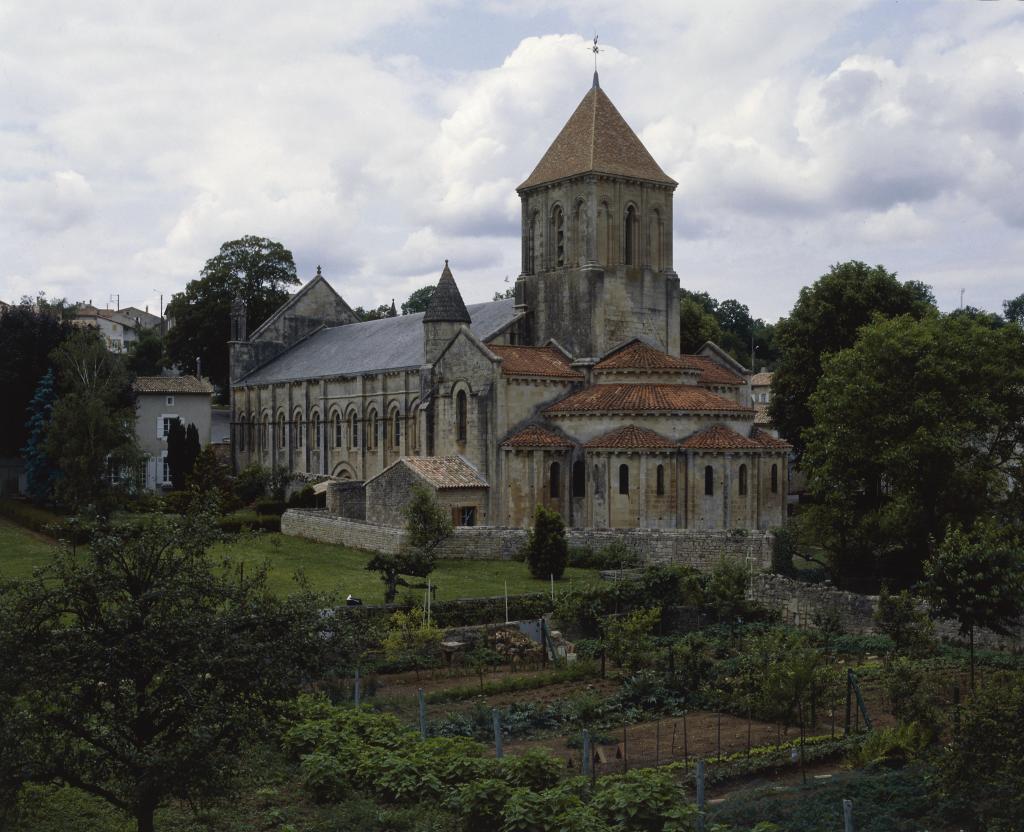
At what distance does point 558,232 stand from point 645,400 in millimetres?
10476

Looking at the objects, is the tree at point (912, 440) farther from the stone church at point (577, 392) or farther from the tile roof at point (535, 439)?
the tile roof at point (535, 439)

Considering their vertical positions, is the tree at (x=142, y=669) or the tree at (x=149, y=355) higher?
the tree at (x=149, y=355)

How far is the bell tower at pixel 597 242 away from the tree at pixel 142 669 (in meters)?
A: 33.7

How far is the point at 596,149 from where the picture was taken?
4759 cm

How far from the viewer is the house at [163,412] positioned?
61.7m

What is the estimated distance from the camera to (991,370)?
34.7 meters

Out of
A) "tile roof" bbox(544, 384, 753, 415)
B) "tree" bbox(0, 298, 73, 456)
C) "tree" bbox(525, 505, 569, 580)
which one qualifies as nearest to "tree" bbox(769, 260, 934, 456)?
"tile roof" bbox(544, 384, 753, 415)

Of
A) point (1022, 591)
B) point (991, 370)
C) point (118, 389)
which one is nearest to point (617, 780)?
point (1022, 591)

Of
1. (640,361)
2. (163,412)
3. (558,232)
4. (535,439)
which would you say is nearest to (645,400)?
(640,361)

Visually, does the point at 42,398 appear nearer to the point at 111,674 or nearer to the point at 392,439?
the point at 392,439

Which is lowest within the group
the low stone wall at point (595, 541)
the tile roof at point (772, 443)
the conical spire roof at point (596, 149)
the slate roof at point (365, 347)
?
the low stone wall at point (595, 541)

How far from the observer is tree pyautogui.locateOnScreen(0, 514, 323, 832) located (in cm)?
1280

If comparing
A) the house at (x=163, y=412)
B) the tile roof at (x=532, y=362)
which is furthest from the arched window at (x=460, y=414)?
the house at (x=163, y=412)

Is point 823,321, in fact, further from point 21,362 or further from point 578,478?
point 21,362
